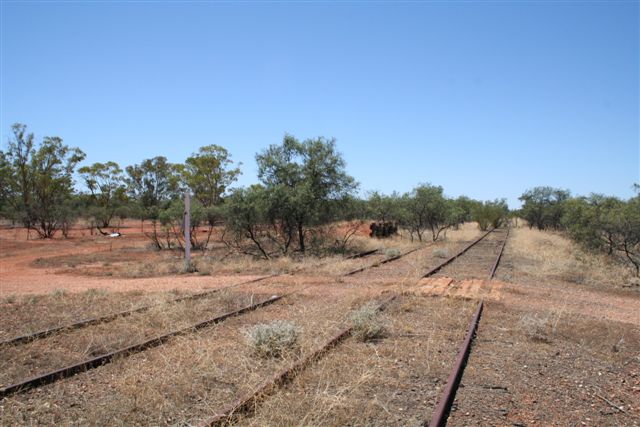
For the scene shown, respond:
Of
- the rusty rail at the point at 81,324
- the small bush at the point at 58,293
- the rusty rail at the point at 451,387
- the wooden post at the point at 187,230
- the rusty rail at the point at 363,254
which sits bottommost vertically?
the rusty rail at the point at 451,387

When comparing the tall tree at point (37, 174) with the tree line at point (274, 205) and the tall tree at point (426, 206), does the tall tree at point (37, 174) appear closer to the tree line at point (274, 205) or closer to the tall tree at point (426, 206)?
the tree line at point (274, 205)

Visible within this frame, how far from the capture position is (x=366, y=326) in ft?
26.6

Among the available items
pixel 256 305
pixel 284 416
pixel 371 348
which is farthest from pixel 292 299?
pixel 284 416

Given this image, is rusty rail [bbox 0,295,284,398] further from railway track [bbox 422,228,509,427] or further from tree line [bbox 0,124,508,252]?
tree line [bbox 0,124,508,252]

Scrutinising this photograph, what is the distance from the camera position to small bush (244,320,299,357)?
23.0ft

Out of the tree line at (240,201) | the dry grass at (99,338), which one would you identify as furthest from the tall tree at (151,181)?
the dry grass at (99,338)

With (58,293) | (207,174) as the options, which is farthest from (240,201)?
(207,174)

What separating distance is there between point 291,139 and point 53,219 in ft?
79.7

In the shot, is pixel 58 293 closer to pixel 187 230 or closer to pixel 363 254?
pixel 187 230

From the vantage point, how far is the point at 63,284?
14516 millimetres

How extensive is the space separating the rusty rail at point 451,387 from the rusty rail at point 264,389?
1750 millimetres

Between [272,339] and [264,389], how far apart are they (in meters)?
1.73

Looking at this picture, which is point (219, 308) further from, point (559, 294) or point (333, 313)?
point (559, 294)

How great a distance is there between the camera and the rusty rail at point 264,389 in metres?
4.69
